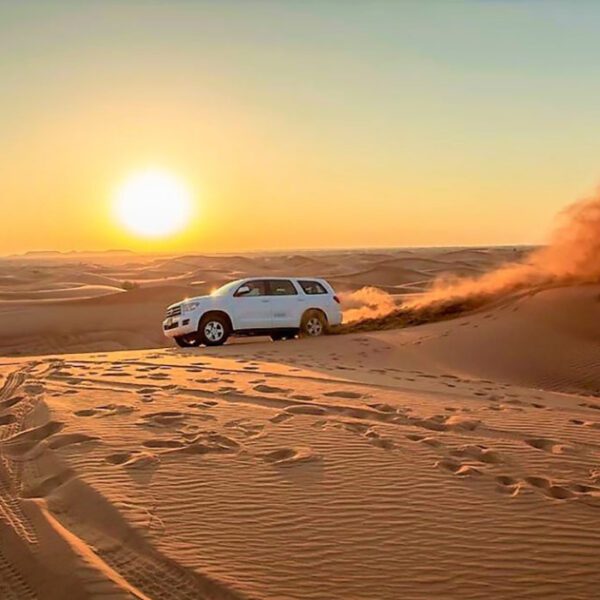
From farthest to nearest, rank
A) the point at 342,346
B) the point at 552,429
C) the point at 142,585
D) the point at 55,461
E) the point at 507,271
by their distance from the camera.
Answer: the point at 507,271 < the point at 342,346 < the point at 552,429 < the point at 55,461 < the point at 142,585

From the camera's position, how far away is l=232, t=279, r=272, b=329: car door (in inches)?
689

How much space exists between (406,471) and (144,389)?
512cm

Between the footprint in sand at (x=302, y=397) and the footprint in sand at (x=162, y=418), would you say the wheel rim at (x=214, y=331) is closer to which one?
the footprint in sand at (x=302, y=397)

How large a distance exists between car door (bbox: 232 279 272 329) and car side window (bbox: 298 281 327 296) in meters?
1.08

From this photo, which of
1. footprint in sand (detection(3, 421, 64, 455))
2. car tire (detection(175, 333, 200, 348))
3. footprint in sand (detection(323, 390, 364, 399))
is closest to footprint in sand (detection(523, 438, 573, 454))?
footprint in sand (detection(323, 390, 364, 399))

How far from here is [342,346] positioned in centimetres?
1617

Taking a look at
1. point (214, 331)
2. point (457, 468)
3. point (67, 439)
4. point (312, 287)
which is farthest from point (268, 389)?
point (312, 287)

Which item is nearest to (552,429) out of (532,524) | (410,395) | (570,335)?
(410,395)

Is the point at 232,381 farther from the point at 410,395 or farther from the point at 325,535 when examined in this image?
the point at 325,535

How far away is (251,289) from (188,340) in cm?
204

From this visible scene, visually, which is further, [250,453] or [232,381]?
[232,381]

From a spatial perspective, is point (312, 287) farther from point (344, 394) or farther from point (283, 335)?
point (344, 394)

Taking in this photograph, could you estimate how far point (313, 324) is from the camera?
18422 millimetres

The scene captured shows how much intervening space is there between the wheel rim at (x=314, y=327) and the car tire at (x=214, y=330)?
218cm
